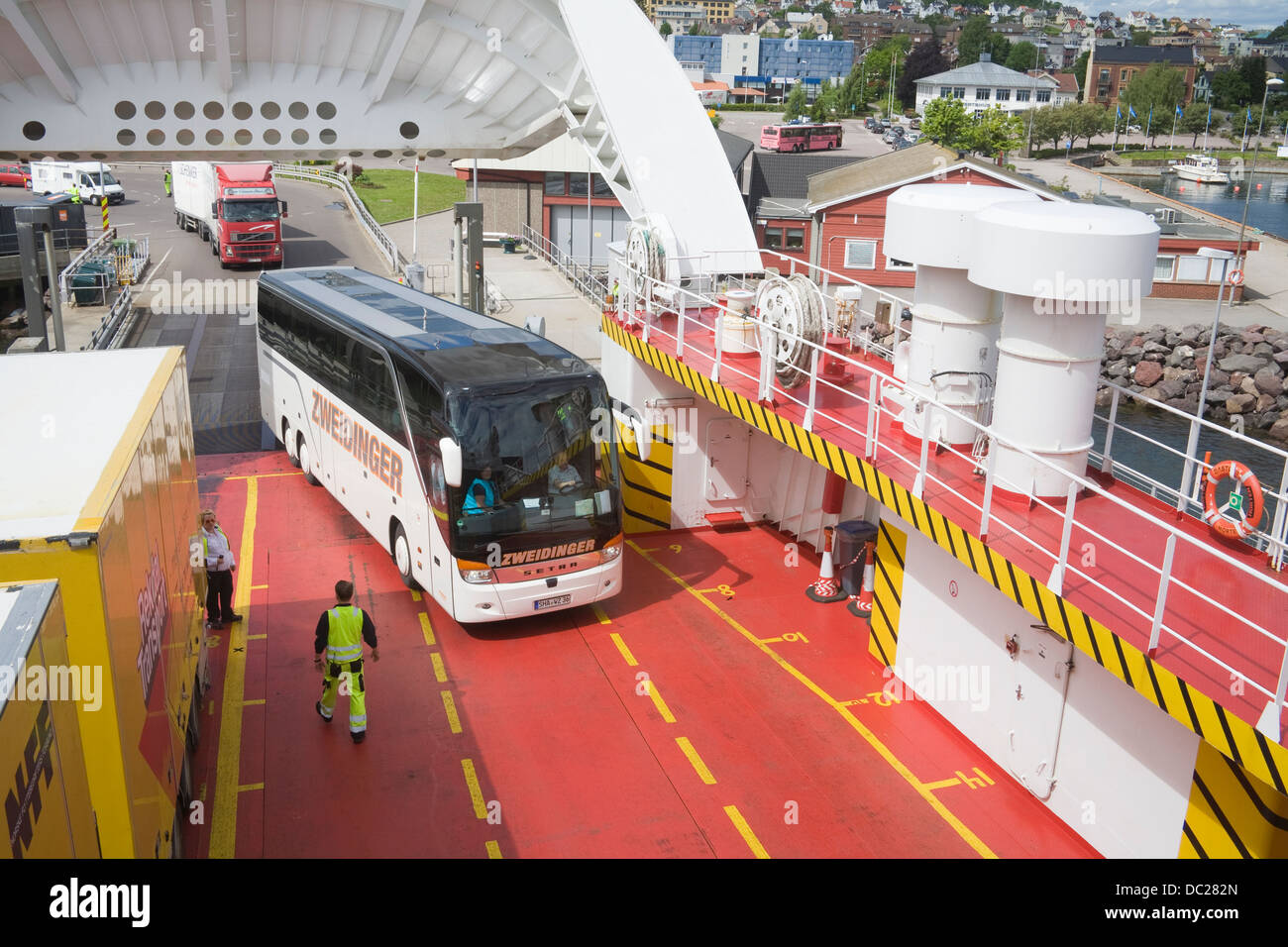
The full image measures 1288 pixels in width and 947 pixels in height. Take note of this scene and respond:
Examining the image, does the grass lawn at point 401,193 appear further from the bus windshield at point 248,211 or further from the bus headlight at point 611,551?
the bus headlight at point 611,551

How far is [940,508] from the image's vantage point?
991 centimetres

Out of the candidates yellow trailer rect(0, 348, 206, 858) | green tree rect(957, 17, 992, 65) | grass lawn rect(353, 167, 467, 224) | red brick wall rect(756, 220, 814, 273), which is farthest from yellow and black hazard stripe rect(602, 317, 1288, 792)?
green tree rect(957, 17, 992, 65)

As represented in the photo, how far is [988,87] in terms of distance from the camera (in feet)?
413

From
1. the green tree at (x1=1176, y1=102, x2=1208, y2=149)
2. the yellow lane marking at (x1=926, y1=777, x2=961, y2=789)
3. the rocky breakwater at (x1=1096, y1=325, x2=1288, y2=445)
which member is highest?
the green tree at (x1=1176, y1=102, x2=1208, y2=149)

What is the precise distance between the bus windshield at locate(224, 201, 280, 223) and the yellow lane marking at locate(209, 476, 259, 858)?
84.2 feet

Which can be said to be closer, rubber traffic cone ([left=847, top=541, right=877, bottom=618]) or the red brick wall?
rubber traffic cone ([left=847, top=541, right=877, bottom=618])

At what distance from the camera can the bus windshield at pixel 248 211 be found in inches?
1479

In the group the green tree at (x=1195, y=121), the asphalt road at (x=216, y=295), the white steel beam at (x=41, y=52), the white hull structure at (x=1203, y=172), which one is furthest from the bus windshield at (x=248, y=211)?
the green tree at (x=1195, y=121)

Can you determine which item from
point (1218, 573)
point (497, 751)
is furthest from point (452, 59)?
point (1218, 573)

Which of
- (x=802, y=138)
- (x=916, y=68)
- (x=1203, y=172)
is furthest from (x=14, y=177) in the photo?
(x=916, y=68)

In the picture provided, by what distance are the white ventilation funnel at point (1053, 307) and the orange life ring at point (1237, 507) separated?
44.8 inches

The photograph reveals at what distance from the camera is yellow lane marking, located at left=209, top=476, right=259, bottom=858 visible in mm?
9195

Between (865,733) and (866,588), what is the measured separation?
10.6ft

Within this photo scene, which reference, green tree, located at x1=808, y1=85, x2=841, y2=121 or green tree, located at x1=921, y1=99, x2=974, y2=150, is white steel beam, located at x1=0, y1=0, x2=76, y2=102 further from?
green tree, located at x1=808, y1=85, x2=841, y2=121
